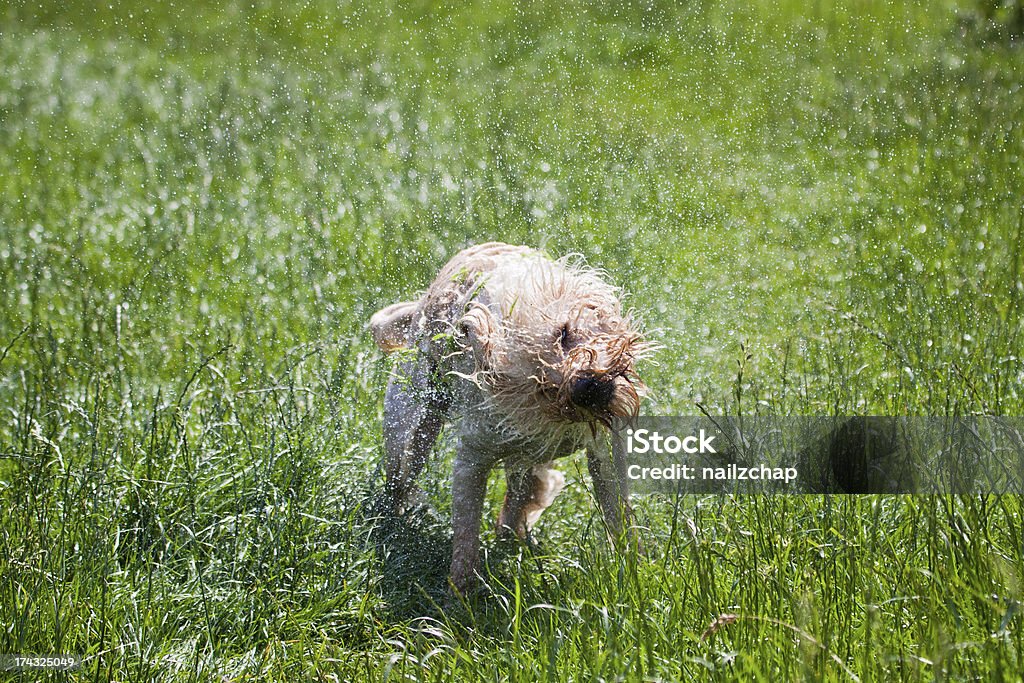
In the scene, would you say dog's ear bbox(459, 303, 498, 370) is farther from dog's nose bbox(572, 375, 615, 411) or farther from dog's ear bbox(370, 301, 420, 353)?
dog's ear bbox(370, 301, 420, 353)

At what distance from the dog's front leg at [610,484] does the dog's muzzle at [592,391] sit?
471 mm

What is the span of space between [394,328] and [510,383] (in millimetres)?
1669

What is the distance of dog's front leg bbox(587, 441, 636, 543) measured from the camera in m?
4.36

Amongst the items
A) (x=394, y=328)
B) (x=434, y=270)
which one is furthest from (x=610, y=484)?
(x=434, y=270)

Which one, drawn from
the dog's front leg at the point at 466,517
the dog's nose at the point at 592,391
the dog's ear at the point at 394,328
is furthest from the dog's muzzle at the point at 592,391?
the dog's ear at the point at 394,328

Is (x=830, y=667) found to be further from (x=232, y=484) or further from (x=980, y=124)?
(x=980, y=124)

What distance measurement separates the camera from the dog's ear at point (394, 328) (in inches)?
219

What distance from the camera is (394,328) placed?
220 inches

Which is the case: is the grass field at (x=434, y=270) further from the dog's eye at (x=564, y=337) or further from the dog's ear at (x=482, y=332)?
the dog's ear at (x=482, y=332)

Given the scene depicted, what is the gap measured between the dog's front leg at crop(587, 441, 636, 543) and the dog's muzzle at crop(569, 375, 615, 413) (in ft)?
1.55
